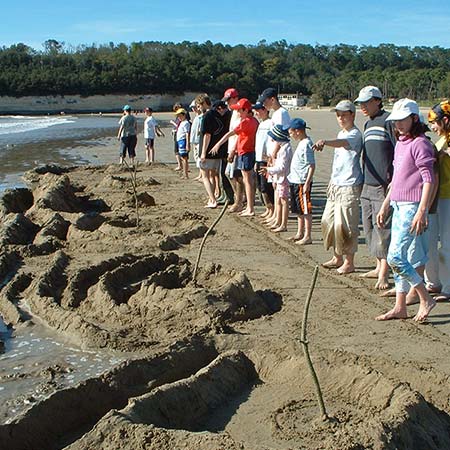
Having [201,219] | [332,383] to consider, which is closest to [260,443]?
[332,383]

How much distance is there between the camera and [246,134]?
33.4 feet

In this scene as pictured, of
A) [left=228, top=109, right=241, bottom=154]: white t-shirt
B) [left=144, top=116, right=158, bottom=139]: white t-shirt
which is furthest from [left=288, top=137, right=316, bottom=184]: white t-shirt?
[left=144, top=116, right=158, bottom=139]: white t-shirt

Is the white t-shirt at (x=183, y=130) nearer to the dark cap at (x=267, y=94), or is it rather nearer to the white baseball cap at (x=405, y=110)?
the dark cap at (x=267, y=94)

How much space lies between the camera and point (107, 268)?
7.33 m

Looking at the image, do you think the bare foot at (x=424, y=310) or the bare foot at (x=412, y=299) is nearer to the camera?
the bare foot at (x=424, y=310)

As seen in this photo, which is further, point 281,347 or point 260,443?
point 281,347

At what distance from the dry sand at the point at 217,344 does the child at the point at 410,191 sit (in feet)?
1.30

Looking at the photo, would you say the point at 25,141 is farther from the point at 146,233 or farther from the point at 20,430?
the point at 20,430

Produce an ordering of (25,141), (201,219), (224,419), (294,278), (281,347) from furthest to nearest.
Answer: (25,141) → (201,219) → (294,278) → (281,347) → (224,419)

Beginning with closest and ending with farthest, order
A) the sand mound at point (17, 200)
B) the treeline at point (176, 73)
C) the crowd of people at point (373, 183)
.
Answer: the crowd of people at point (373, 183) < the sand mound at point (17, 200) < the treeline at point (176, 73)

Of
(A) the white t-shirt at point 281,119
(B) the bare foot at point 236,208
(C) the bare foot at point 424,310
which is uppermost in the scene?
(A) the white t-shirt at point 281,119

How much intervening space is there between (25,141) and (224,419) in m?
29.9

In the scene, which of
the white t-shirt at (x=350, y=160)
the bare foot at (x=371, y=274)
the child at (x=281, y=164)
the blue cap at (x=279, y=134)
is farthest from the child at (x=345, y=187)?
the blue cap at (x=279, y=134)

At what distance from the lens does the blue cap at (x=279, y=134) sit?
9.07 meters
